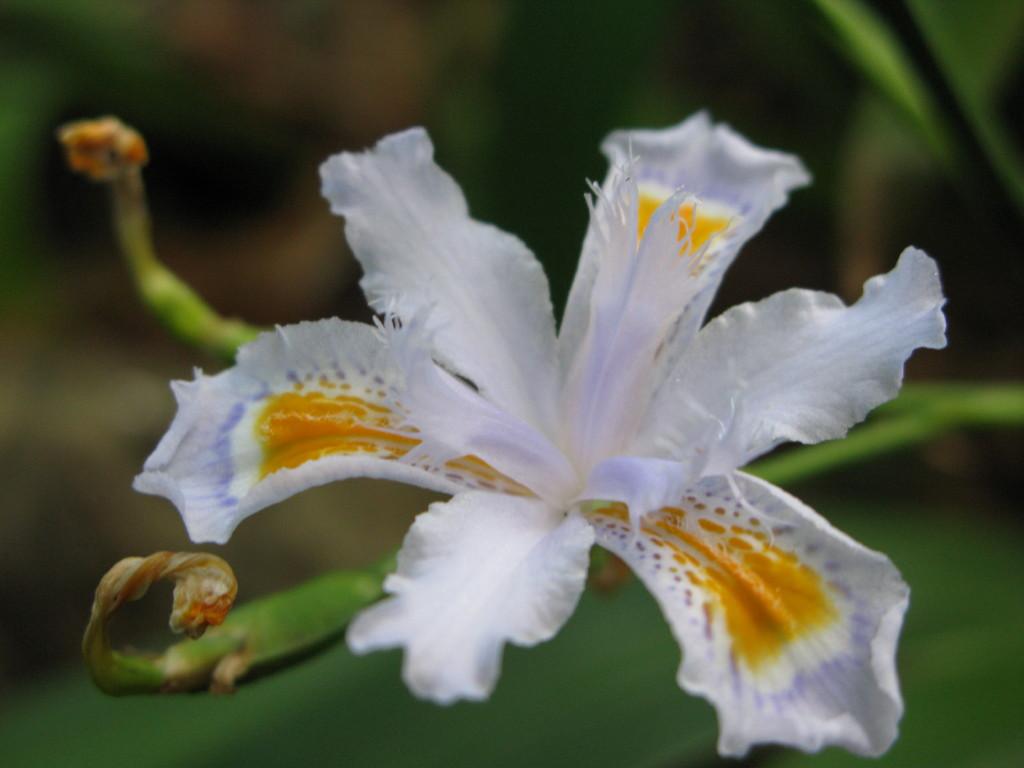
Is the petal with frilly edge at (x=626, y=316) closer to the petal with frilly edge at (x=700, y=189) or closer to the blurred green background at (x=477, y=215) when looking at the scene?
the petal with frilly edge at (x=700, y=189)

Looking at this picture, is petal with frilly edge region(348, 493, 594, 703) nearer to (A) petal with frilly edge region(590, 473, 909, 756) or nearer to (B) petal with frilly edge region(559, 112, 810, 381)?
(A) petal with frilly edge region(590, 473, 909, 756)

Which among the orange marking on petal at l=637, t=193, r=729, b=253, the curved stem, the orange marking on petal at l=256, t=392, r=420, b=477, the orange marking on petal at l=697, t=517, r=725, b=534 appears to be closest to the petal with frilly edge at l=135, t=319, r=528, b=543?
the orange marking on petal at l=256, t=392, r=420, b=477

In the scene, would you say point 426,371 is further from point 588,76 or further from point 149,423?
point 149,423

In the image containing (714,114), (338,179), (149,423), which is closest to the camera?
(338,179)

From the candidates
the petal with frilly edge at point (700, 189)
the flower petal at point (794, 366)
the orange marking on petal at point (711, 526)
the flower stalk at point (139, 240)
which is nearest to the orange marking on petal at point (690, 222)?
the petal with frilly edge at point (700, 189)

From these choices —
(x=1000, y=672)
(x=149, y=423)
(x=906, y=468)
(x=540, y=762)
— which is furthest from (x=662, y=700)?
(x=149, y=423)

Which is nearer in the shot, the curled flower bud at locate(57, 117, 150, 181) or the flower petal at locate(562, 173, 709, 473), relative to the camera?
the flower petal at locate(562, 173, 709, 473)
